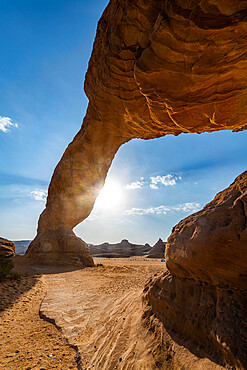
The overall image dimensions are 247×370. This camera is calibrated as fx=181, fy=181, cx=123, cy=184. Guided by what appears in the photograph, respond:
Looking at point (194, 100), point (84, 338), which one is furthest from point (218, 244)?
point (194, 100)

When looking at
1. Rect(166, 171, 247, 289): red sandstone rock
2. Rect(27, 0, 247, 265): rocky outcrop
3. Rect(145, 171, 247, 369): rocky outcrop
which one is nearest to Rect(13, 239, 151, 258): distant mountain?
Rect(27, 0, 247, 265): rocky outcrop

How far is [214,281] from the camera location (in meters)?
1.95

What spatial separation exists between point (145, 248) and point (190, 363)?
4109 centimetres

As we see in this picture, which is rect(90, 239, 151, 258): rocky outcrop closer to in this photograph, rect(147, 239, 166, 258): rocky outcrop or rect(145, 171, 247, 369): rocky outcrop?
rect(147, 239, 166, 258): rocky outcrop

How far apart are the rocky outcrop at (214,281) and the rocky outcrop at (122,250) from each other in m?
31.1

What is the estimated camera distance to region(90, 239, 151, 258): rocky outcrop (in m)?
33.4

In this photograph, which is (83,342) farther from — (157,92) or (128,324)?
(157,92)

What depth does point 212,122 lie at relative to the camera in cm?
461

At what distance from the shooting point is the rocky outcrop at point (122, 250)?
33.4 m

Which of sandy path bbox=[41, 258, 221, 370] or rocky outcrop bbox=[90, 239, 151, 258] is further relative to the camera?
rocky outcrop bbox=[90, 239, 151, 258]

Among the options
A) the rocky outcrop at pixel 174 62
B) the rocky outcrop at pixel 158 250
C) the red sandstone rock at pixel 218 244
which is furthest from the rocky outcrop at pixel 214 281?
the rocky outcrop at pixel 158 250

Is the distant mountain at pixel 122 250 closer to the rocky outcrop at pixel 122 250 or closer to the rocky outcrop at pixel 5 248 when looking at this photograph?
the rocky outcrop at pixel 122 250

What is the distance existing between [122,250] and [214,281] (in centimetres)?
3758

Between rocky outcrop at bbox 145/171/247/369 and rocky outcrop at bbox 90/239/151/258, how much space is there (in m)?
31.1
